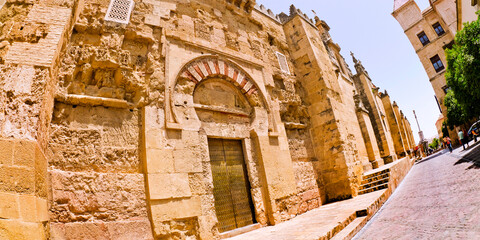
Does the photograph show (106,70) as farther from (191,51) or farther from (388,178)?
(388,178)

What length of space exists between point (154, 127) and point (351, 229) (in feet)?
10.8

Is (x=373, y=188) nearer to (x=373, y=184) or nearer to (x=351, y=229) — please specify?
(x=373, y=184)

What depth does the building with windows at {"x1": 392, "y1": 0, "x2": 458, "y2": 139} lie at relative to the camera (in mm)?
21125

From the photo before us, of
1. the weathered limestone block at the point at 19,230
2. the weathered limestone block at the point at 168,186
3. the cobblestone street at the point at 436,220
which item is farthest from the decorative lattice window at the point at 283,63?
the weathered limestone block at the point at 19,230

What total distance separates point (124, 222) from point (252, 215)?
7.86 feet

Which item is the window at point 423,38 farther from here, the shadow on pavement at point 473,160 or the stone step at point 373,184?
the stone step at point 373,184

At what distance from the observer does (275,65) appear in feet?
22.4

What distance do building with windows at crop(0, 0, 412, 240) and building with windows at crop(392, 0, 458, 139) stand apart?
21.1 m

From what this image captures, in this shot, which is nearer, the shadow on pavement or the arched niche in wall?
the arched niche in wall

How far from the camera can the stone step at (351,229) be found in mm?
2934

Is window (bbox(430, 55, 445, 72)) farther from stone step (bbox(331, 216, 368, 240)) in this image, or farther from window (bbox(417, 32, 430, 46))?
stone step (bbox(331, 216, 368, 240))

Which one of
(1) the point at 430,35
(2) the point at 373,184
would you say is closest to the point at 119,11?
(2) the point at 373,184

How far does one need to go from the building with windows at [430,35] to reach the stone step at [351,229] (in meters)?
23.9

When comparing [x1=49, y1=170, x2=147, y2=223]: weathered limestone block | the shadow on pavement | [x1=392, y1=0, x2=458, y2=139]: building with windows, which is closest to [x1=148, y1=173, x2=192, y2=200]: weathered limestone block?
[x1=49, y1=170, x2=147, y2=223]: weathered limestone block
